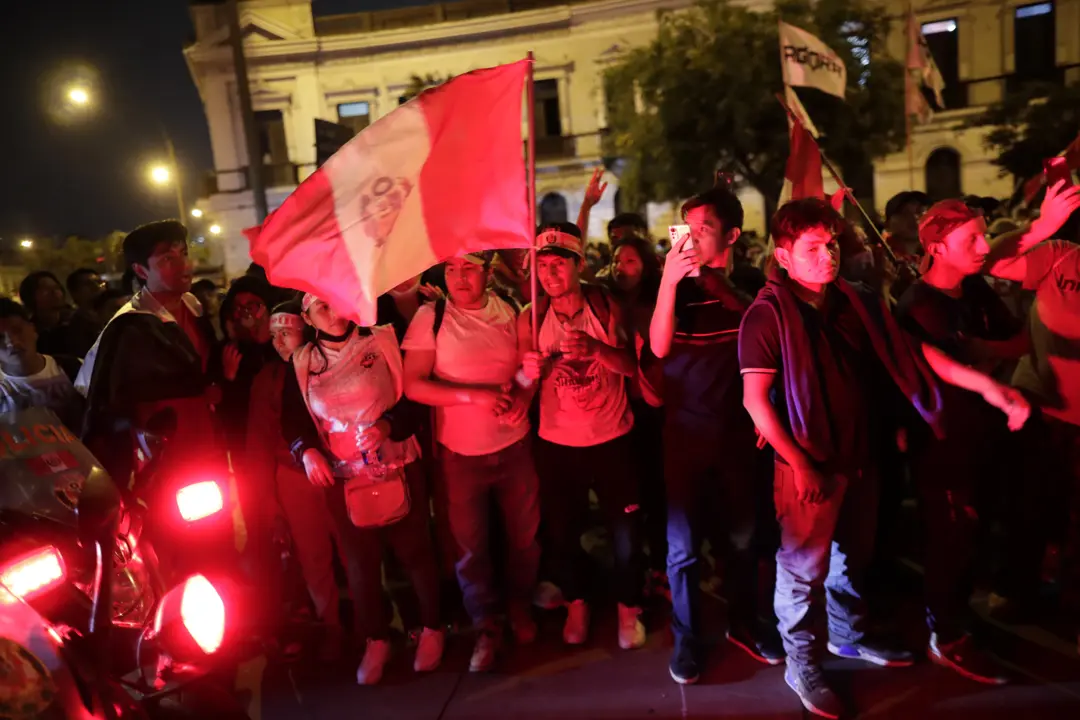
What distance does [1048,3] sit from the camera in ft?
83.8

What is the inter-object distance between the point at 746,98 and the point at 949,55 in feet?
45.4

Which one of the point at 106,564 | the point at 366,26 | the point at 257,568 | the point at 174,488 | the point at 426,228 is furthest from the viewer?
the point at 366,26

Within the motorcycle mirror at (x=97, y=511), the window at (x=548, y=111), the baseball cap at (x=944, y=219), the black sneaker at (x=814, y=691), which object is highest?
the window at (x=548, y=111)

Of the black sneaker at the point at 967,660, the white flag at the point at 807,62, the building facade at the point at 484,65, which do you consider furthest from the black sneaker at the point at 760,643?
the building facade at the point at 484,65

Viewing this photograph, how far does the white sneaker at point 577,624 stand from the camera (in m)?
3.94

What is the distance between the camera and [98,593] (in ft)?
6.32

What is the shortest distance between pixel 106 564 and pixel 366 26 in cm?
3365

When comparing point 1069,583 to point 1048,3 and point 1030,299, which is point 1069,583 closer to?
point 1030,299

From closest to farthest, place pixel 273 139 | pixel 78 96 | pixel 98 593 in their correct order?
pixel 98 593, pixel 78 96, pixel 273 139

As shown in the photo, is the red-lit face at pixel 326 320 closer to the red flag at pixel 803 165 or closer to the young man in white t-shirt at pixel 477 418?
the young man in white t-shirt at pixel 477 418

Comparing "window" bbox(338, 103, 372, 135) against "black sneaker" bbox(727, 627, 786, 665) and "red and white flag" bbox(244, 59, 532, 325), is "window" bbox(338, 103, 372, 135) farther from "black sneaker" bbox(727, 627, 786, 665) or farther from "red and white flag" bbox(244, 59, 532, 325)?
"black sneaker" bbox(727, 627, 786, 665)

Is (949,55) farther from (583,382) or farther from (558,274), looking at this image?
(583,382)

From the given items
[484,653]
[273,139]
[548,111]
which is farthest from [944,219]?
[273,139]

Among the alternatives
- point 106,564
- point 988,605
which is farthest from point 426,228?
point 988,605
